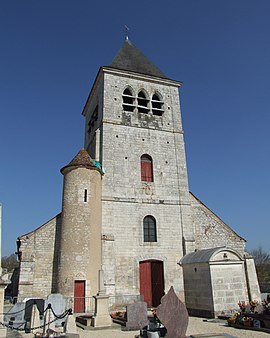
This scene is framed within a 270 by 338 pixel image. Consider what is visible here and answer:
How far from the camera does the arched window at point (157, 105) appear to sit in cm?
1955

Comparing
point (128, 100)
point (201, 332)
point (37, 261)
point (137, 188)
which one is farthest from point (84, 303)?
point (128, 100)

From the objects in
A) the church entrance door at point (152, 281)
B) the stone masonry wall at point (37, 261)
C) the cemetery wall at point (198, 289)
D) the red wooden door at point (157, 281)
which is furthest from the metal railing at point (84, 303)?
the cemetery wall at point (198, 289)

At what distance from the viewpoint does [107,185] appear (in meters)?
16.1

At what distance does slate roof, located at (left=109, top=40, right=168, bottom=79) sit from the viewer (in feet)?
66.5

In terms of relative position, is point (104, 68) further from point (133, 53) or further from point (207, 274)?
point (207, 274)

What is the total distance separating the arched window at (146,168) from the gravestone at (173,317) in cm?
1040

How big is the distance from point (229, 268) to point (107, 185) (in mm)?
7379

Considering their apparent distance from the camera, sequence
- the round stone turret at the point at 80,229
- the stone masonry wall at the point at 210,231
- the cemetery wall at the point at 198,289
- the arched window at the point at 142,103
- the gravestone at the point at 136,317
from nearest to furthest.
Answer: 1. the gravestone at the point at 136,317
2. the cemetery wall at the point at 198,289
3. the round stone turret at the point at 80,229
4. the stone masonry wall at the point at 210,231
5. the arched window at the point at 142,103

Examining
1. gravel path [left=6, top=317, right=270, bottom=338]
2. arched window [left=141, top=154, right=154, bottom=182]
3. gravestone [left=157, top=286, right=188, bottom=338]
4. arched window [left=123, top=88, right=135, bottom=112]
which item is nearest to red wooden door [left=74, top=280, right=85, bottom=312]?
gravel path [left=6, top=317, right=270, bottom=338]

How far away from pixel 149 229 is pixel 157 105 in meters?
8.58

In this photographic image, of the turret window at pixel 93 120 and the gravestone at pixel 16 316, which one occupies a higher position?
the turret window at pixel 93 120

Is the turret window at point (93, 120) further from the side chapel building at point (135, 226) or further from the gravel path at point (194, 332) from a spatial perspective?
the gravel path at point (194, 332)

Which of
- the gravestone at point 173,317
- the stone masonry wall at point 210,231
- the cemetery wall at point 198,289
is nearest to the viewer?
the gravestone at point 173,317

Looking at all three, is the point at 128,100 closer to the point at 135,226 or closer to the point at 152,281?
the point at 135,226
